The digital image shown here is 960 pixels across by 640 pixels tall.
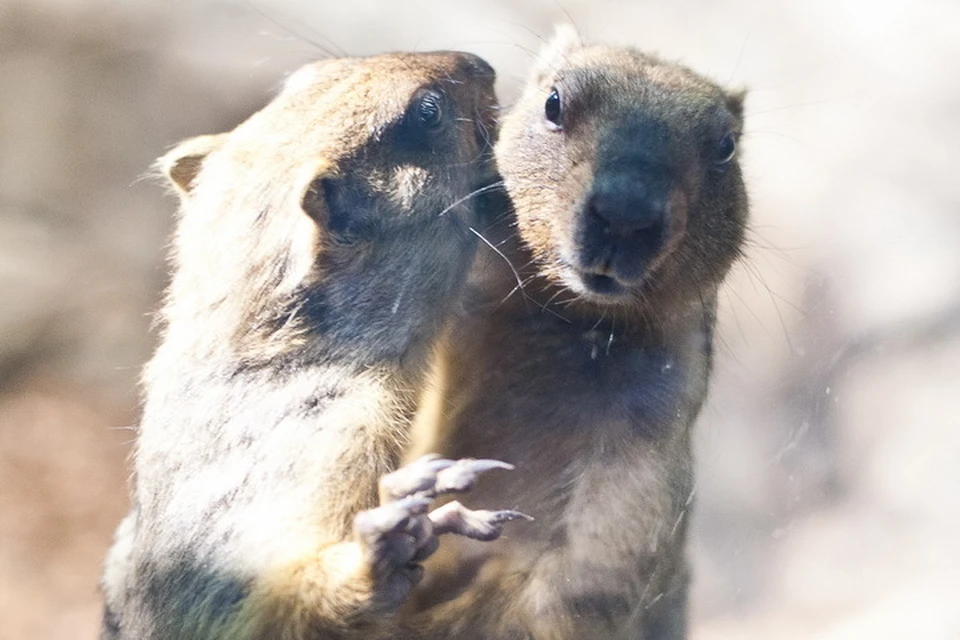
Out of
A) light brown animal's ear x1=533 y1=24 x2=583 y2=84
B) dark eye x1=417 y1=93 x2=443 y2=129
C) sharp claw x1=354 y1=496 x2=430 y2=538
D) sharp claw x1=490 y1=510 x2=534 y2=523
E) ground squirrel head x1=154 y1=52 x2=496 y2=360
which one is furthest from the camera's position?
light brown animal's ear x1=533 y1=24 x2=583 y2=84

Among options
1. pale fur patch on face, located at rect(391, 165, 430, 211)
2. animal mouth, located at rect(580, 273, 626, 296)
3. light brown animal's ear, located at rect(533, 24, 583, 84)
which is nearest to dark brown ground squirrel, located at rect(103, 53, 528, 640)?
pale fur patch on face, located at rect(391, 165, 430, 211)

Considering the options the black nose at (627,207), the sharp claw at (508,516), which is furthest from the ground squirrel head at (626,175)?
the sharp claw at (508,516)

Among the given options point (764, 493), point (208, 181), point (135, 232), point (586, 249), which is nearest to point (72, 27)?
point (135, 232)

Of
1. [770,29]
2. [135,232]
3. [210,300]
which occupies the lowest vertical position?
[135,232]

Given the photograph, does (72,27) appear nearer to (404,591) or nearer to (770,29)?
(770,29)

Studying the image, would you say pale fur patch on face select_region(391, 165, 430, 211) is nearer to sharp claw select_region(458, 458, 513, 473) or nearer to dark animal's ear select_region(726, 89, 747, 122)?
sharp claw select_region(458, 458, 513, 473)
